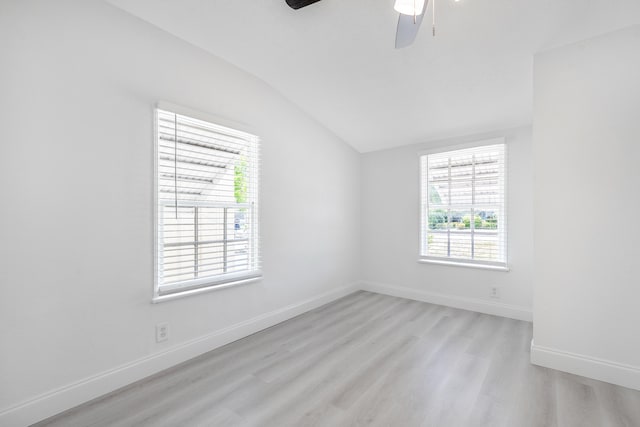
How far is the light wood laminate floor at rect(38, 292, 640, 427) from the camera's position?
1771 millimetres

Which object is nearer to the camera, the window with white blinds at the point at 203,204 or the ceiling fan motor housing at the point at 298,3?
the ceiling fan motor housing at the point at 298,3

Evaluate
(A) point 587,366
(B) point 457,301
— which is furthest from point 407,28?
(B) point 457,301

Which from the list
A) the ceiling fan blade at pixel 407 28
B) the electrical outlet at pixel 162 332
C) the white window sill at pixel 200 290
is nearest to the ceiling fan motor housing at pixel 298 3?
the ceiling fan blade at pixel 407 28

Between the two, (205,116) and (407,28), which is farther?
(205,116)

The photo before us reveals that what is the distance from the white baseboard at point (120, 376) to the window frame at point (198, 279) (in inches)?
17.1

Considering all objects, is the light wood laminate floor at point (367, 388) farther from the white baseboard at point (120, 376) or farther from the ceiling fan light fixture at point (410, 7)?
the ceiling fan light fixture at point (410, 7)

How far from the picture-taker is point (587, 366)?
2.22 metres

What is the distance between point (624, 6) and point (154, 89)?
3398mm

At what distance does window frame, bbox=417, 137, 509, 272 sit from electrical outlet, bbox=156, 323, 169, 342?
3.21m

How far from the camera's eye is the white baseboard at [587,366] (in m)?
2.09

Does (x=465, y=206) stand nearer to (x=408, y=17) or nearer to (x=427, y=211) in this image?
(x=427, y=211)

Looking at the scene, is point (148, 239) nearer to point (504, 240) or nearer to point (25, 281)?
point (25, 281)

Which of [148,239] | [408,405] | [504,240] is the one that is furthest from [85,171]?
[504,240]

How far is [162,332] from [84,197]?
117cm
